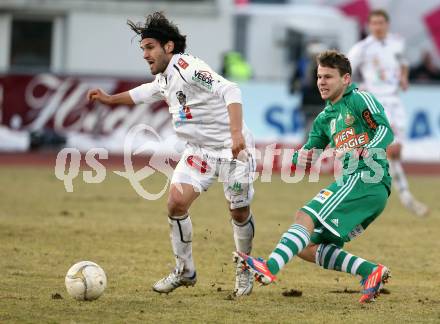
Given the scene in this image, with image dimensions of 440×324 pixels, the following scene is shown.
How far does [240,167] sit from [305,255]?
855 millimetres

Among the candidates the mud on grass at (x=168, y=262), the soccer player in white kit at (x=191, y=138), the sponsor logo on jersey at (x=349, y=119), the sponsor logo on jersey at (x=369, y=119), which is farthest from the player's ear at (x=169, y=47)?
the mud on grass at (x=168, y=262)

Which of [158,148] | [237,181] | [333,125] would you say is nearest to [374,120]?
[333,125]

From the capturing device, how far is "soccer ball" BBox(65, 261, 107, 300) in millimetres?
7469

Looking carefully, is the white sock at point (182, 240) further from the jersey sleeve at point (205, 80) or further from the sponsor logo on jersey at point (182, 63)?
the sponsor logo on jersey at point (182, 63)

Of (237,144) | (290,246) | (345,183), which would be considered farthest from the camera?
(345,183)

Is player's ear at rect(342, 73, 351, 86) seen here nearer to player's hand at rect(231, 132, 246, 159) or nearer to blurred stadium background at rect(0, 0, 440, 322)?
player's hand at rect(231, 132, 246, 159)

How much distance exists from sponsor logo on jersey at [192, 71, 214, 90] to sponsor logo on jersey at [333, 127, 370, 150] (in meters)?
1.03

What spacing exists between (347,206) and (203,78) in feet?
4.76

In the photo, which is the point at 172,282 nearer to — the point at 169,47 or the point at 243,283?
the point at 243,283

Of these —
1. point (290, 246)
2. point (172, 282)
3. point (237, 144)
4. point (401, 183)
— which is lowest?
point (401, 183)

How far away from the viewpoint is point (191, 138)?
809cm

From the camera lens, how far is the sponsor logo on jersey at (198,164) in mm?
8008

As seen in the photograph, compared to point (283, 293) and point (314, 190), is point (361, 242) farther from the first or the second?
point (314, 190)

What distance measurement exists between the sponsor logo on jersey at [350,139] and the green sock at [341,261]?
74 centimetres
